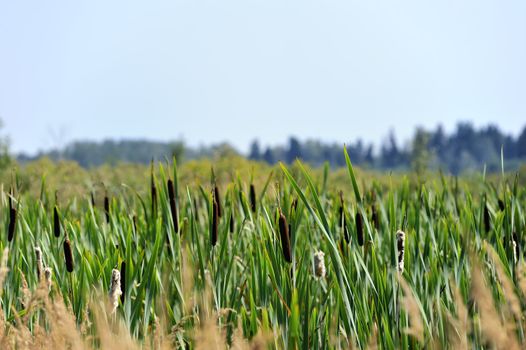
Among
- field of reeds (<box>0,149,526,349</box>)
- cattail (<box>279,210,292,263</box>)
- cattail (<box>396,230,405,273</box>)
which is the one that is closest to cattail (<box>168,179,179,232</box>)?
field of reeds (<box>0,149,526,349</box>)

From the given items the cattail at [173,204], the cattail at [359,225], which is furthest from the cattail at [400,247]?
the cattail at [173,204]

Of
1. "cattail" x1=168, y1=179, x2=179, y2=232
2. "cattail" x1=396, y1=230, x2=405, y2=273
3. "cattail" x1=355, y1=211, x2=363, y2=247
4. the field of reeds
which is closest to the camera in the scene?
the field of reeds

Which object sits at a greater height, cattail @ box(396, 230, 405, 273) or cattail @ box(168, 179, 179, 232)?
cattail @ box(168, 179, 179, 232)

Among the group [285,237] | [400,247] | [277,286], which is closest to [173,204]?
[277,286]

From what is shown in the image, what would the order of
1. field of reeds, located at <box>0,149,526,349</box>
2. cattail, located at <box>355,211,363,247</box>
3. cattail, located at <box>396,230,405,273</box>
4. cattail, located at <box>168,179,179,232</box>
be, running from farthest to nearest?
cattail, located at <box>168,179,179,232</box> < cattail, located at <box>355,211,363,247</box> < cattail, located at <box>396,230,405,273</box> < field of reeds, located at <box>0,149,526,349</box>

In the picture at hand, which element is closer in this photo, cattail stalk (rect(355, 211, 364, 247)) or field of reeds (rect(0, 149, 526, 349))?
field of reeds (rect(0, 149, 526, 349))

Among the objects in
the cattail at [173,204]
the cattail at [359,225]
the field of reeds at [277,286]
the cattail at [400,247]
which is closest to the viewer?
the field of reeds at [277,286]

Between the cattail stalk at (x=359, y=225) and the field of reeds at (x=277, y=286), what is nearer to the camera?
the field of reeds at (x=277, y=286)

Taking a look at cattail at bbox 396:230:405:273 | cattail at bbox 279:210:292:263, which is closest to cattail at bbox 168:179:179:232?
cattail at bbox 279:210:292:263

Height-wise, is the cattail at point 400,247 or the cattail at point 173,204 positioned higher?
the cattail at point 173,204

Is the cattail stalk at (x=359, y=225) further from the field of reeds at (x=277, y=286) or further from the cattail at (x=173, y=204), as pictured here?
the cattail at (x=173, y=204)

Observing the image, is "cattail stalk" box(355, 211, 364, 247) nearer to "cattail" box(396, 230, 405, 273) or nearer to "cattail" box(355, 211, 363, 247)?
"cattail" box(355, 211, 363, 247)

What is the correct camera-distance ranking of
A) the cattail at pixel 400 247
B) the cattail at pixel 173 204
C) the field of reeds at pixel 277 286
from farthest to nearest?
1. the cattail at pixel 173 204
2. the cattail at pixel 400 247
3. the field of reeds at pixel 277 286

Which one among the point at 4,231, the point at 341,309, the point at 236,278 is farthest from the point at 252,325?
the point at 4,231
